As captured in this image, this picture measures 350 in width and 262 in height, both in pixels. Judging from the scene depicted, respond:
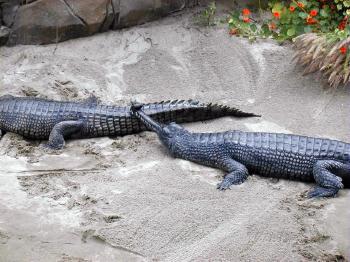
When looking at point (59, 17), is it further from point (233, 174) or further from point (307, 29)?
point (233, 174)

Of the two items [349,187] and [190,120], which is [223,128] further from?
[349,187]

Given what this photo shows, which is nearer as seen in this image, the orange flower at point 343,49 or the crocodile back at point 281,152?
the crocodile back at point 281,152

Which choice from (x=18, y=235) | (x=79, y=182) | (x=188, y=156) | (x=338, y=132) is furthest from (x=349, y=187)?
(x=18, y=235)

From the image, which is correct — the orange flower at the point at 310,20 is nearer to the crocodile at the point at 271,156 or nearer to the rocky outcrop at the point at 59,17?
the rocky outcrop at the point at 59,17

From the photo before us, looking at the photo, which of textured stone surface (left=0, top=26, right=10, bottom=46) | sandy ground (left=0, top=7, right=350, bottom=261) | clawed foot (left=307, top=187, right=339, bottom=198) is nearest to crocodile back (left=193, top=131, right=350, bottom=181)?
sandy ground (left=0, top=7, right=350, bottom=261)

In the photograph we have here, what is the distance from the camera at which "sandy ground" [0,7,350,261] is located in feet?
13.2

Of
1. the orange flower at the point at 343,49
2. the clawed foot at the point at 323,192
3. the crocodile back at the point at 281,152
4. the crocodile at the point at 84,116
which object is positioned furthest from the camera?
the orange flower at the point at 343,49

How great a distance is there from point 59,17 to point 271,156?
11.3 ft

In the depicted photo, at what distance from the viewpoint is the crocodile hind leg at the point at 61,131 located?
5.66m

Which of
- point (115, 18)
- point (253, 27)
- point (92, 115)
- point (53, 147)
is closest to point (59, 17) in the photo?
point (115, 18)

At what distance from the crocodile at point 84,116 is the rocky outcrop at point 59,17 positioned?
1366 millimetres

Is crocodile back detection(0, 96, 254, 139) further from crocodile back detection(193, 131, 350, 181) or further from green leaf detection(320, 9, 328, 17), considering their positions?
green leaf detection(320, 9, 328, 17)

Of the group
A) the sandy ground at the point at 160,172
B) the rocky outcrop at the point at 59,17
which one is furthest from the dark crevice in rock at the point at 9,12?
A: the sandy ground at the point at 160,172

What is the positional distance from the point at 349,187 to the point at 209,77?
7.90 feet
